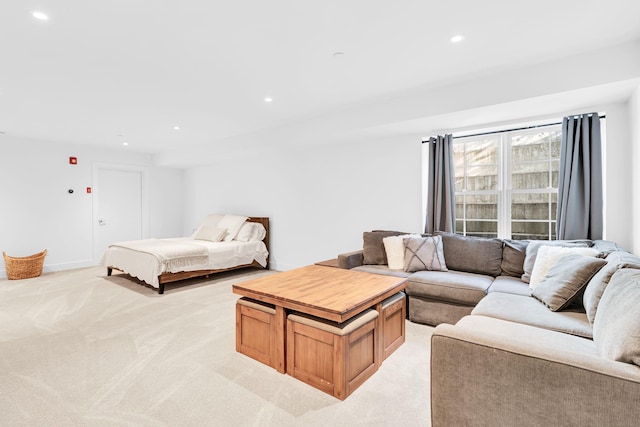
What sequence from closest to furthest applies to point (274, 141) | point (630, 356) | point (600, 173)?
point (630, 356) < point (600, 173) < point (274, 141)

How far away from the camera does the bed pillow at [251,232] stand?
18.4ft

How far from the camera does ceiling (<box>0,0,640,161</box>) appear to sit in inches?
77.1

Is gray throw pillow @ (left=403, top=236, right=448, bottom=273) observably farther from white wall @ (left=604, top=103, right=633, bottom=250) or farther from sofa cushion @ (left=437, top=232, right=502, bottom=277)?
white wall @ (left=604, top=103, right=633, bottom=250)

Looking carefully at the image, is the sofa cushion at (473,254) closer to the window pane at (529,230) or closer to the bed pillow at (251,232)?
the window pane at (529,230)

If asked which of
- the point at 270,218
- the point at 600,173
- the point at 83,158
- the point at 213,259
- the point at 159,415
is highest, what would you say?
the point at 83,158

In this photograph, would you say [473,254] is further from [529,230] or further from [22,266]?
[22,266]

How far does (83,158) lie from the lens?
5.93m

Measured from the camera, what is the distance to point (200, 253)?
468 centimetres

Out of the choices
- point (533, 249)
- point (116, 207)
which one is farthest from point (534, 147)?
point (116, 207)

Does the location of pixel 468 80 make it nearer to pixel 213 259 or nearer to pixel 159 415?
pixel 159 415

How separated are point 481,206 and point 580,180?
104 cm

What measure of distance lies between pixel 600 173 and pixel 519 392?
2827 millimetres

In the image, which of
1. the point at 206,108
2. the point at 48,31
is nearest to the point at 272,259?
the point at 206,108

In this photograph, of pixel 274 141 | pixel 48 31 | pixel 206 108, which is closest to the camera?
pixel 48 31
